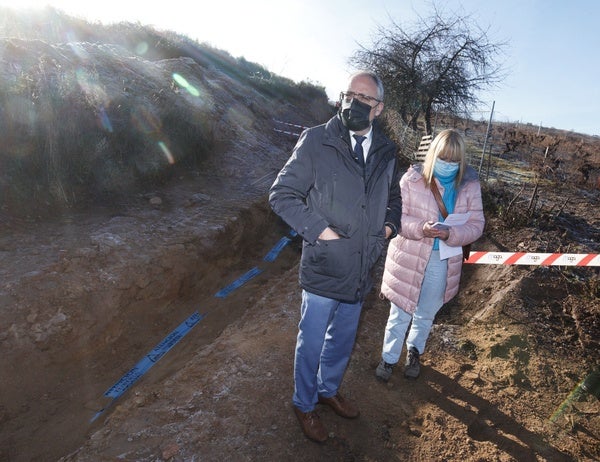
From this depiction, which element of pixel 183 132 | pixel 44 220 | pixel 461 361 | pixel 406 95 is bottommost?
pixel 461 361

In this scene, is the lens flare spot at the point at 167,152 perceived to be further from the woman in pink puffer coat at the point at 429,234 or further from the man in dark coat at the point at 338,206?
the man in dark coat at the point at 338,206

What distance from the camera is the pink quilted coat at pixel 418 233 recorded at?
2.92 m

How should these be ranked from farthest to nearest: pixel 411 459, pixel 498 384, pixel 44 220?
pixel 44 220, pixel 498 384, pixel 411 459

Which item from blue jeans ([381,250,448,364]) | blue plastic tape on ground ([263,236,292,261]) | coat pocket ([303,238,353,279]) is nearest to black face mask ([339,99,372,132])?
coat pocket ([303,238,353,279])

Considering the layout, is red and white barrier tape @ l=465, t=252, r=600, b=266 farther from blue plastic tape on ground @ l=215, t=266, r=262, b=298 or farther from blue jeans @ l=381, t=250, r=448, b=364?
blue plastic tape on ground @ l=215, t=266, r=262, b=298

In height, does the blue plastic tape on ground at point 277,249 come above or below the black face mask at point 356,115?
below

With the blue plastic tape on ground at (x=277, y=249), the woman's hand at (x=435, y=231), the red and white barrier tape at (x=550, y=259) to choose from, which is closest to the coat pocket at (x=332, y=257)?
the woman's hand at (x=435, y=231)

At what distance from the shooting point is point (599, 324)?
3752 millimetres

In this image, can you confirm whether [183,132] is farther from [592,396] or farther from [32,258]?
[592,396]

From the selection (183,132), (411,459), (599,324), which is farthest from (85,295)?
(599,324)

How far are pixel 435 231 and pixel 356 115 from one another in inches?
42.6

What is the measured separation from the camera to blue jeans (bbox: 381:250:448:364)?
10.1ft

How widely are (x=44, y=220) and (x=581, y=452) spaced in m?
6.10

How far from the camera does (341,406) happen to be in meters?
2.85
